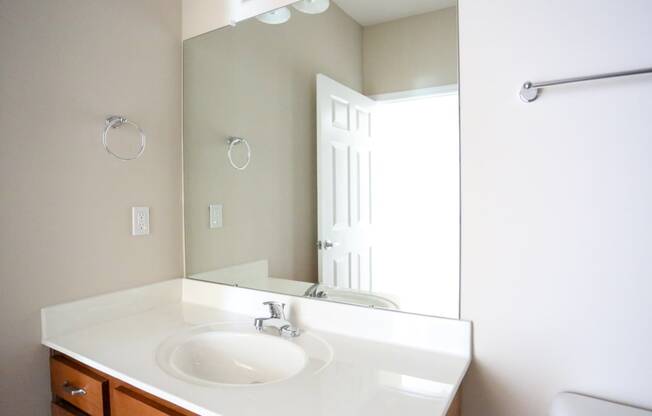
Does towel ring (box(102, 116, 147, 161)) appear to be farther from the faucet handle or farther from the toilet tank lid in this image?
the toilet tank lid

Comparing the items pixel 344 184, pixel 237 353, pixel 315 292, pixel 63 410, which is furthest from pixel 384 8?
pixel 63 410

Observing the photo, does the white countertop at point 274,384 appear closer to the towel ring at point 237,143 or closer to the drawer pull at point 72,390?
the drawer pull at point 72,390

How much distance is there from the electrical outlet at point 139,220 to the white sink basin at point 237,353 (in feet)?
1.52

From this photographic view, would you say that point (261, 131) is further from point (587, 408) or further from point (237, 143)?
point (587, 408)

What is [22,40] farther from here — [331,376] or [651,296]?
[651,296]

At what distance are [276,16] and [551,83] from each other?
101cm

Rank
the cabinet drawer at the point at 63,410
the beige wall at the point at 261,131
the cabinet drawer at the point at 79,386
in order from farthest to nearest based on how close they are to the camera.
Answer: the beige wall at the point at 261,131
the cabinet drawer at the point at 63,410
the cabinet drawer at the point at 79,386

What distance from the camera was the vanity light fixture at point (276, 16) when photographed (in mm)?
1389

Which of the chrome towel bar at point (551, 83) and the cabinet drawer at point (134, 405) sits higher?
the chrome towel bar at point (551, 83)

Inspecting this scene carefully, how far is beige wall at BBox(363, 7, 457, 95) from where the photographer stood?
106cm

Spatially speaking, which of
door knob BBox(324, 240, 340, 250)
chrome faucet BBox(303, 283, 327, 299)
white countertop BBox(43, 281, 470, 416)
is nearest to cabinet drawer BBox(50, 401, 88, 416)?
white countertop BBox(43, 281, 470, 416)

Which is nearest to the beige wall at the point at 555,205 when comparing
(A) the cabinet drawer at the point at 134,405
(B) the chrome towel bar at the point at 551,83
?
(B) the chrome towel bar at the point at 551,83

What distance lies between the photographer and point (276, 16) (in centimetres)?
141

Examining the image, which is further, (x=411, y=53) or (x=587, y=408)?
(x=411, y=53)
